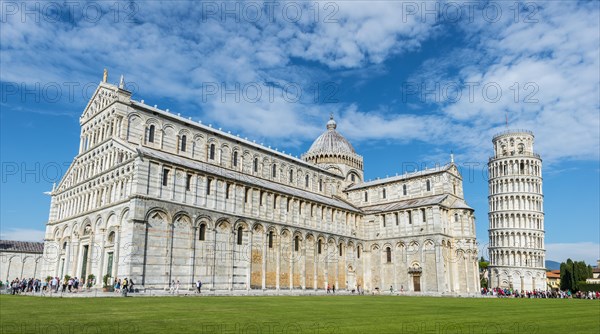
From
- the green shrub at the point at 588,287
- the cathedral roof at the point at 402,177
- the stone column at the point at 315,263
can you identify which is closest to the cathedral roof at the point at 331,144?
the cathedral roof at the point at 402,177

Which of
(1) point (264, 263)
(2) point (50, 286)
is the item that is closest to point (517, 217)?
(1) point (264, 263)

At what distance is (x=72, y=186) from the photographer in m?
45.5

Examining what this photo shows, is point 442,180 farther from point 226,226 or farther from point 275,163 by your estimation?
point 226,226

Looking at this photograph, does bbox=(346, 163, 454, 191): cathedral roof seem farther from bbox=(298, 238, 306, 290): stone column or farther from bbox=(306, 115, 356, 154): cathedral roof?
bbox=(298, 238, 306, 290): stone column

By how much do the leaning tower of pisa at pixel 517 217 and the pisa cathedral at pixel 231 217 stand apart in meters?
28.2

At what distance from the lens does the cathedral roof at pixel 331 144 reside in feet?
227

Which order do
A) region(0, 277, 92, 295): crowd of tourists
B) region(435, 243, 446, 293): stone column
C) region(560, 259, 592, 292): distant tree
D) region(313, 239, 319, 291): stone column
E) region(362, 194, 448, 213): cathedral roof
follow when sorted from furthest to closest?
region(560, 259, 592, 292): distant tree < region(362, 194, 448, 213): cathedral roof < region(435, 243, 446, 293): stone column < region(313, 239, 319, 291): stone column < region(0, 277, 92, 295): crowd of tourists

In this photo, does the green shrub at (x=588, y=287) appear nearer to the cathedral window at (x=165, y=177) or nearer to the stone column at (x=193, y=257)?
the stone column at (x=193, y=257)

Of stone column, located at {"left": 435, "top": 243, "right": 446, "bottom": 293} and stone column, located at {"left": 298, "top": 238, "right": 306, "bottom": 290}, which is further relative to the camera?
stone column, located at {"left": 435, "top": 243, "right": 446, "bottom": 293}

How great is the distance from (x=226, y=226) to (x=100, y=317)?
26.7 meters

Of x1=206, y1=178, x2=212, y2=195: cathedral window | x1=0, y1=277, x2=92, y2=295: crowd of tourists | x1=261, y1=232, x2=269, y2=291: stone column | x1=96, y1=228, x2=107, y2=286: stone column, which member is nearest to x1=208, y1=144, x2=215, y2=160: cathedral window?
x1=206, y1=178, x2=212, y2=195: cathedral window

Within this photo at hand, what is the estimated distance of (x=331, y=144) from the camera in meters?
70.1

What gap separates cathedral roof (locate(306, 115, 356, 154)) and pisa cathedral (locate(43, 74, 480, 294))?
356 cm

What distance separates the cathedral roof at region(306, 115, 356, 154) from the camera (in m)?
69.2
